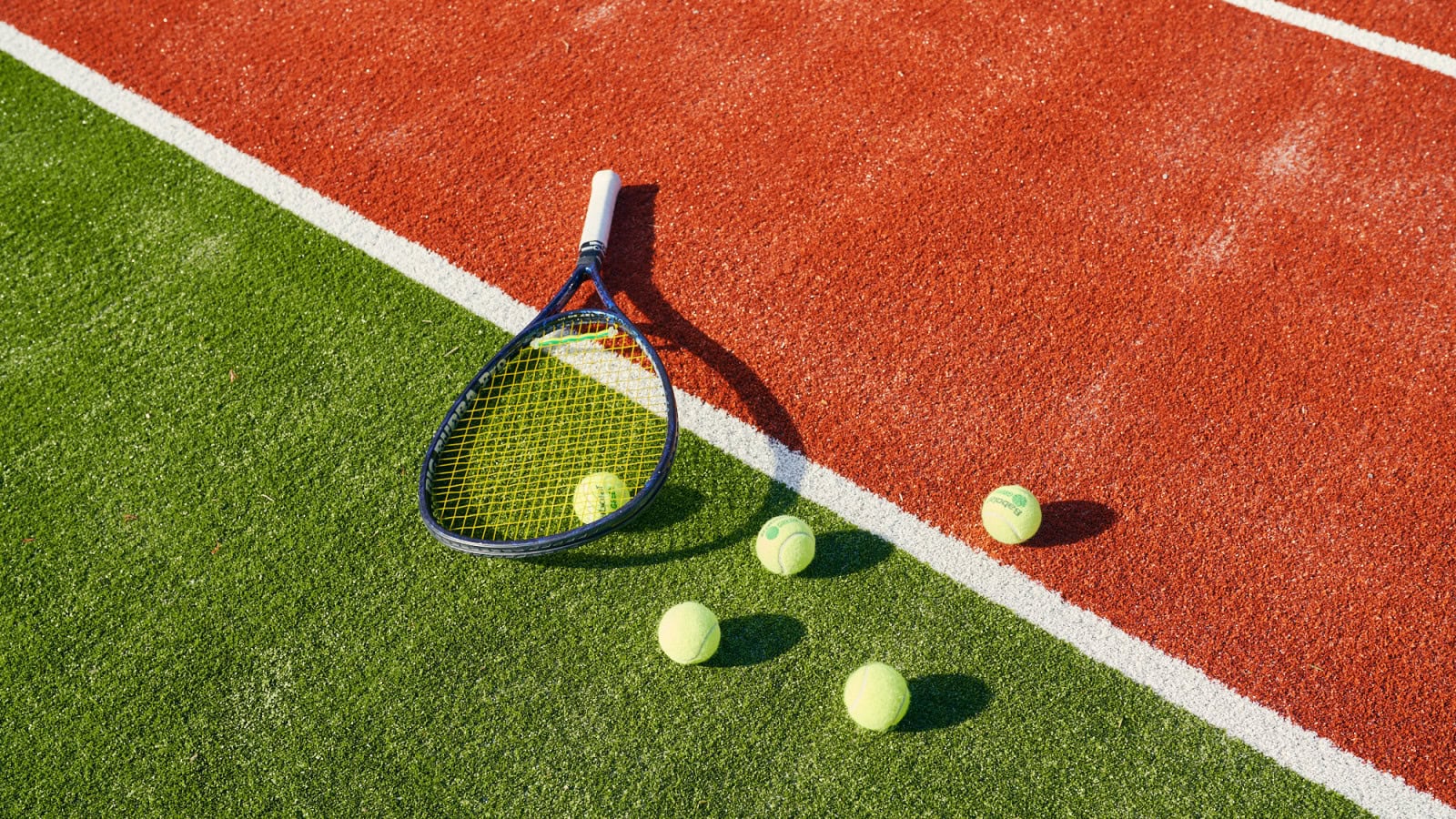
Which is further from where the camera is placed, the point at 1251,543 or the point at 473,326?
the point at 473,326

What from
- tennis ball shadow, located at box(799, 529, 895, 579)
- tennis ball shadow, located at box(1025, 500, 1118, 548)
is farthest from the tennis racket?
tennis ball shadow, located at box(1025, 500, 1118, 548)

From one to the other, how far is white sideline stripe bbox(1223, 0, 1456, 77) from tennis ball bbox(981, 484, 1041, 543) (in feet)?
12.9

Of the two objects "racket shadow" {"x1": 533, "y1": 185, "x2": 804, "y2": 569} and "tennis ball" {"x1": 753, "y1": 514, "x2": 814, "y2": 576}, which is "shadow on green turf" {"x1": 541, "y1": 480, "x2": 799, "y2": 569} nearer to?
"racket shadow" {"x1": 533, "y1": 185, "x2": 804, "y2": 569}

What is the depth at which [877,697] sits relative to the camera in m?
3.67

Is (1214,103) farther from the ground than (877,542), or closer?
farther from the ground

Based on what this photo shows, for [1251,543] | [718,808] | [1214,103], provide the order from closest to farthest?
[718,808], [1251,543], [1214,103]

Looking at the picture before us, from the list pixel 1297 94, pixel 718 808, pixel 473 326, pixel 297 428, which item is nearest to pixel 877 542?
pixel 718 808

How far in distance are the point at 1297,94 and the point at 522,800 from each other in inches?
214

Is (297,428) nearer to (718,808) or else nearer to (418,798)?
(418,798)

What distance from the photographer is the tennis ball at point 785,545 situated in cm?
→ 399

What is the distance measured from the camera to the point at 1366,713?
374cm

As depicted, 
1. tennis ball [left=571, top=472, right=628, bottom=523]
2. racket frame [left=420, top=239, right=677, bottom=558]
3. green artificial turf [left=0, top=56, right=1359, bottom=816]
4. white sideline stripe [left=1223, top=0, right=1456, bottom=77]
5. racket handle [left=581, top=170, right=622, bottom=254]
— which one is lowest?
green artificial turf [left=0, top=56, right=1359, bottom=816]

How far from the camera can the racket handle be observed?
4934 millimetres

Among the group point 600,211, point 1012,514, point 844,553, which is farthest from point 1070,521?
point 600,211
